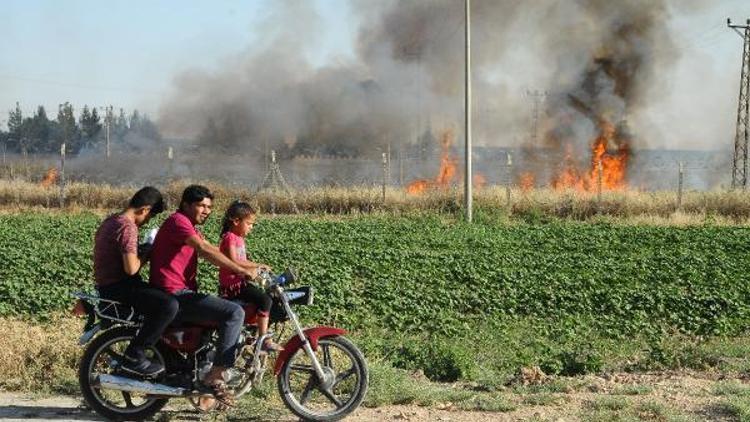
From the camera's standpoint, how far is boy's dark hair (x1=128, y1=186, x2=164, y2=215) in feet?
24.2

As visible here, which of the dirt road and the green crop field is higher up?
the dirt road

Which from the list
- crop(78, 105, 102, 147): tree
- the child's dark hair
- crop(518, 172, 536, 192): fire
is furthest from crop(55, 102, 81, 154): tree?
the child's dark hair

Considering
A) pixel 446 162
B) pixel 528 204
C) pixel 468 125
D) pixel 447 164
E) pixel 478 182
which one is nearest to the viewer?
pixel 468 125

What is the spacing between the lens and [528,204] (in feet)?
107

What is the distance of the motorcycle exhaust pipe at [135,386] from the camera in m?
7.20

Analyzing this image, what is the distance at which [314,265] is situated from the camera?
18344 mm

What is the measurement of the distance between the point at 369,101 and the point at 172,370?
155ft

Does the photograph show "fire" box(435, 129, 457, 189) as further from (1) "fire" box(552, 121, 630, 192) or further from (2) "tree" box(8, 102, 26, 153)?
(2) "tree" box(8, 102, 26, 153)

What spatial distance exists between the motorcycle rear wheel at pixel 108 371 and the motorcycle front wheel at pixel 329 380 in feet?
3.20

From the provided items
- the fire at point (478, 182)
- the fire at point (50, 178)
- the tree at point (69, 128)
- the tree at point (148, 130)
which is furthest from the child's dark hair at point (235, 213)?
the tree at point (69, 128)

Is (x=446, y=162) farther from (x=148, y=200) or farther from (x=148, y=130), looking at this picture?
(x=148, y=200)

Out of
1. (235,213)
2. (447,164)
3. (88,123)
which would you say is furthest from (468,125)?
(88,123)

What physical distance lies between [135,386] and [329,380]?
1419 mm

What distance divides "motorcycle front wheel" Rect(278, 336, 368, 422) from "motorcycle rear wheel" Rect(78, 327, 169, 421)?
38.3 inches
